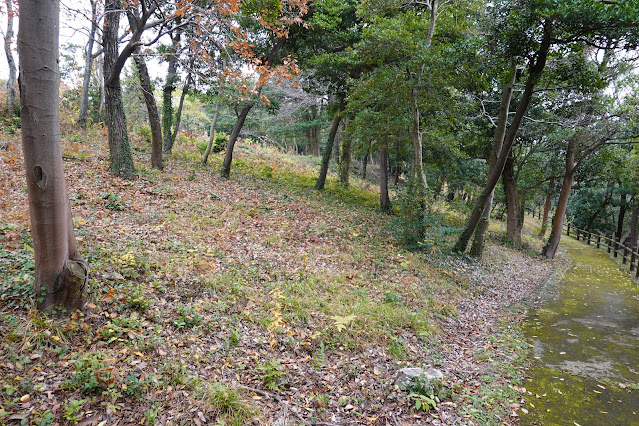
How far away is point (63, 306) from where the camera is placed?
3.89 m

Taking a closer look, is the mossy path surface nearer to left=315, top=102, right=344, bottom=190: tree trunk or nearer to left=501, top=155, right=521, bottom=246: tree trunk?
left=501, top=155, right=521, bottom=246: tree trunk

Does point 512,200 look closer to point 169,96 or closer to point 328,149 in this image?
point 328,149

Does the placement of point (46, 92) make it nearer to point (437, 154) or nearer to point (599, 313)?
point (599, 313)

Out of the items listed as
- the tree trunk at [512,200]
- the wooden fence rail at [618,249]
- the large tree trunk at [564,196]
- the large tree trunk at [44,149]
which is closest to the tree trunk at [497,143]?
the large tree trunk at [564,196]

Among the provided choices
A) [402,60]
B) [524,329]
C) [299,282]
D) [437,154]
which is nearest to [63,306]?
[299,282]

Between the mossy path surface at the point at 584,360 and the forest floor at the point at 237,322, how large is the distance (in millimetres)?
397

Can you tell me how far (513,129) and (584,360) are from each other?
7.10m

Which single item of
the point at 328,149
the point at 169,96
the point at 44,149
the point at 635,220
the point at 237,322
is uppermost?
the point at 169,96

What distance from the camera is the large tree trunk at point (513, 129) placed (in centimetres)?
884

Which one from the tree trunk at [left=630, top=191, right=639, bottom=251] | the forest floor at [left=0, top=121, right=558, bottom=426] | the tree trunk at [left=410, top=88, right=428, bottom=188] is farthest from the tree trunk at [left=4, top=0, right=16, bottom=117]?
the tree trunk at [left=630, top=191, right=639, bottom=251]

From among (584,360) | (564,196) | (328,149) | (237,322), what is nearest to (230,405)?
(237,322)

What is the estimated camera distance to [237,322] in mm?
5180

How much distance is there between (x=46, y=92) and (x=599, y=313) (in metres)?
12.8

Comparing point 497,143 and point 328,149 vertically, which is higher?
point 497,143
